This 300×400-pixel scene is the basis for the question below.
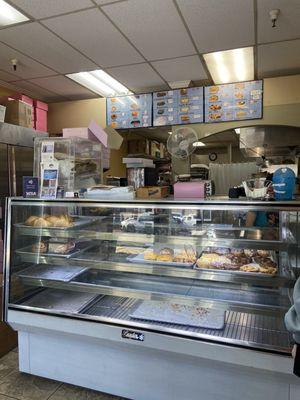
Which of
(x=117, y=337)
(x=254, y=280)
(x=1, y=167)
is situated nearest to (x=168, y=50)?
(x=1, y=167)

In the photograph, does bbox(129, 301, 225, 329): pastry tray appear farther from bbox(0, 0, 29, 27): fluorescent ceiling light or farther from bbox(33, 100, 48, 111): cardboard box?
bbox(33, 100, 48, 111): cardboard box

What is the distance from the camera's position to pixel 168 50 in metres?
3.03

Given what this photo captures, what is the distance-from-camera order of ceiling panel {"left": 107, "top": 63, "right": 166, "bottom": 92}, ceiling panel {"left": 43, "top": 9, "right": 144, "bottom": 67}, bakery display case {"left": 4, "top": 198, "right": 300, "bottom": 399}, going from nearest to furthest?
1. bakery display case {"left": 4, "top": 198, "right": 300, "bottom": 399}
2. ceiling panel {"left": 43, "top": 9, "right": 144, "bottom": 67}
3. ceiling panel {"left": 107, "top": 63, "right": 166, "bottom": 92}

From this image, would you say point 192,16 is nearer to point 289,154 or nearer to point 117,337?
point 117,337

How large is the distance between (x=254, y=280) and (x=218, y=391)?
64cm

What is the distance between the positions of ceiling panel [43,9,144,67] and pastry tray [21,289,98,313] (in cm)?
212

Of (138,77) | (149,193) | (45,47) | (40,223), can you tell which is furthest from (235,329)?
(138,77)

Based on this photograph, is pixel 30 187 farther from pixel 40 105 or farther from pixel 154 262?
pixel 40 105

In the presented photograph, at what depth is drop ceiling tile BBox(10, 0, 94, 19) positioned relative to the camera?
2264 mm

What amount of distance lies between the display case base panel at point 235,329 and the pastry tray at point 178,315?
1.0 inches

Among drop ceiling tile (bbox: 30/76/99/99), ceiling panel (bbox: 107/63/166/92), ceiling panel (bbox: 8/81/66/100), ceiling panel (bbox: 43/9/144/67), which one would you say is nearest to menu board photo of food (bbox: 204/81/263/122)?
ceiling panel (bbox: 107/63/166/92)

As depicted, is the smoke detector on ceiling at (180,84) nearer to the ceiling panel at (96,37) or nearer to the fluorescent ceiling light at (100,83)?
the fluorescent ceiling light at (100,83)

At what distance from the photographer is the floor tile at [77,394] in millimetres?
1967

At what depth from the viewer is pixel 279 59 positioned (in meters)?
Answer: 3.24
